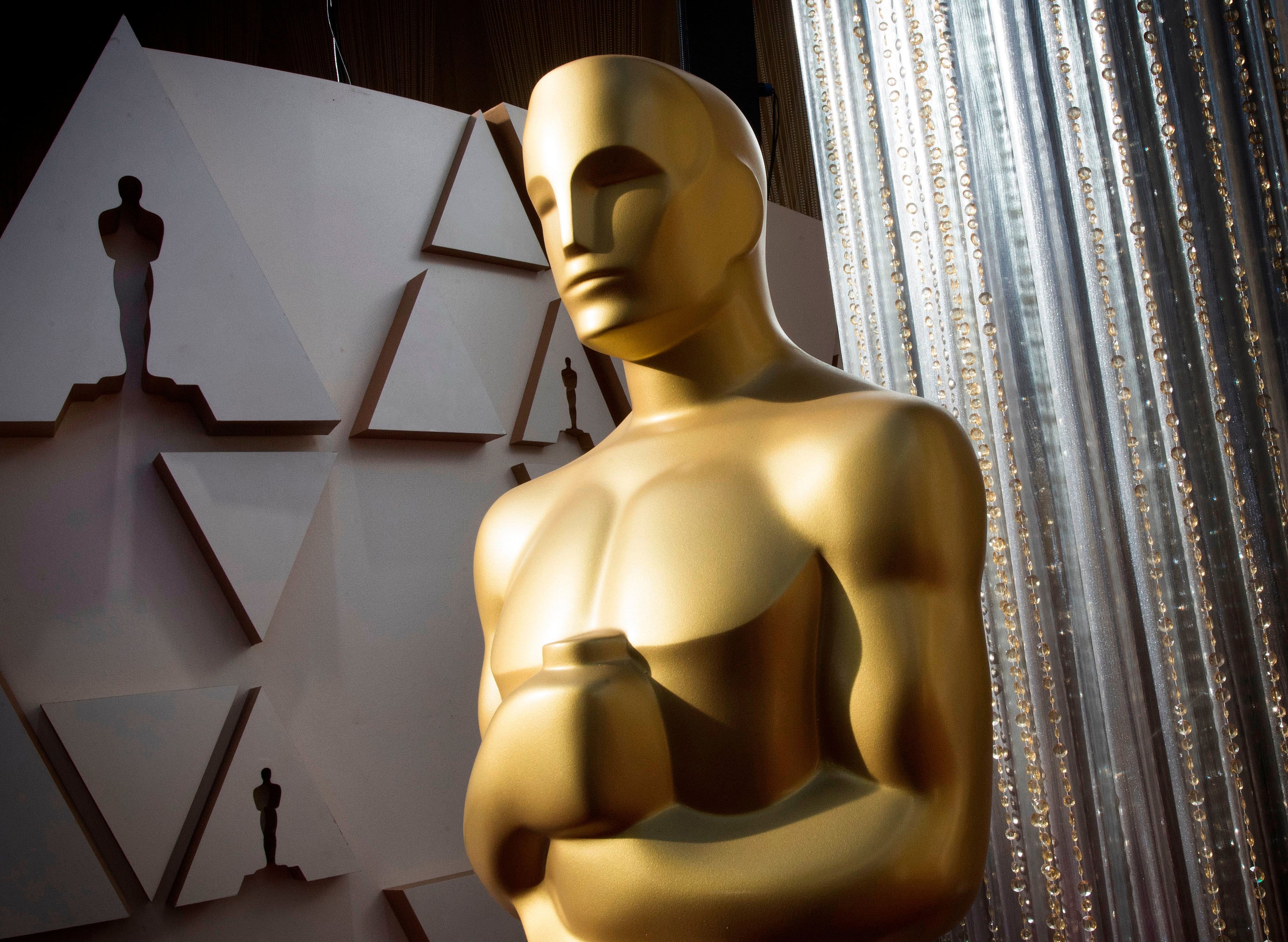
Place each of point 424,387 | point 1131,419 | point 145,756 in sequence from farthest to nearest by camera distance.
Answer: point 424,387, point 145,756, point 1131,419

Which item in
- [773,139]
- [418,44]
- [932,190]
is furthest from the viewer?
[773,139]

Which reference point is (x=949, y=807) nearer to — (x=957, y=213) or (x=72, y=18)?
(x=957, y=213)

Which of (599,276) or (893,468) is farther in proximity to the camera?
(599,276)

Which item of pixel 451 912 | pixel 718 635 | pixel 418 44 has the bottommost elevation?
pixel 451 912

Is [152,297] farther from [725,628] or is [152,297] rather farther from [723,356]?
[725,628]

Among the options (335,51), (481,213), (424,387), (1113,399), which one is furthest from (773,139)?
(1113,399)

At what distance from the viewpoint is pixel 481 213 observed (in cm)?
215

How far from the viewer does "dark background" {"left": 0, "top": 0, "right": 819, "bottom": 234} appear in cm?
192

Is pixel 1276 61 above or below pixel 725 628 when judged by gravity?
above

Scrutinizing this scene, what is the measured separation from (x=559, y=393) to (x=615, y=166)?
1188 millimetres

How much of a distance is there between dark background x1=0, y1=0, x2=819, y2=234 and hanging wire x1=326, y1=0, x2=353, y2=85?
0.02 m

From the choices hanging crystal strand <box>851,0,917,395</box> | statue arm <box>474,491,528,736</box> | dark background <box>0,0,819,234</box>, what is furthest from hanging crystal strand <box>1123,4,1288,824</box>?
dark background <box>0,0,819,234</box>

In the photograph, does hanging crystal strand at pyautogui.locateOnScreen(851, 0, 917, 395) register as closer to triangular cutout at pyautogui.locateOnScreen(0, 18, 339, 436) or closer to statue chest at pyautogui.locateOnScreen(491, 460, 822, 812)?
statue chest at pyautogui.locateOnScreen(491, 460, 822, 812)

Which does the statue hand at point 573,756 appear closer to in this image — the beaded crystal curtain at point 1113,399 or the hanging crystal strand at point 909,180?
the beaded crystal curtain at point 1113,399
